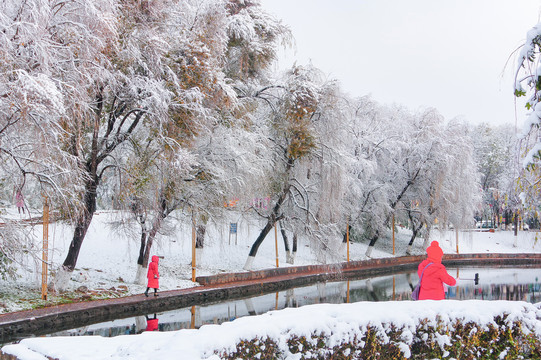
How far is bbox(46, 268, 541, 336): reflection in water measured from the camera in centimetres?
1312

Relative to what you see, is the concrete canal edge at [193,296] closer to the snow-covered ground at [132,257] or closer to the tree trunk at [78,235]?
the snow-covered ground at [132,257]

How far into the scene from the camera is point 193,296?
57.6ft

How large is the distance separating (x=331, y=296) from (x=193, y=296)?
5.29 metres

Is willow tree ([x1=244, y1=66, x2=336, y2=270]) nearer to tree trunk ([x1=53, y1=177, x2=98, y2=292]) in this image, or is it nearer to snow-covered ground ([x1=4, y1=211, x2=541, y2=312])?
snow-covered ground ([x1=4, y1=211, x2=541, y2=312])

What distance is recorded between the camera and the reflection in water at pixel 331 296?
13117 mm

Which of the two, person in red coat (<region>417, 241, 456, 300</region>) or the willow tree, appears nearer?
person in red coat (<region>417, 241, 456, 300</region>)

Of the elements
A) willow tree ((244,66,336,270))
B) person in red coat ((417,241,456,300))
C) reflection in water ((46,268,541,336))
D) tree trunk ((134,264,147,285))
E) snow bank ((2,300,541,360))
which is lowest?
reflection in water ((46,268,541,336))

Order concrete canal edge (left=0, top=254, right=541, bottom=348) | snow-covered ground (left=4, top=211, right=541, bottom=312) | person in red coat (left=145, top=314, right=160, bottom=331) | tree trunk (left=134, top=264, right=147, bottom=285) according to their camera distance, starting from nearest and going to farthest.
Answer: concrete canal edge (left=0, top=254, right=541, bottom=348) → person in red coat (left=145, top=314, right=160, bottom=331) → snow-covered ground (left=4, top=211, right=541, bottom=312) → tree trunk (left=134, top=264, right=147, bottom=285)

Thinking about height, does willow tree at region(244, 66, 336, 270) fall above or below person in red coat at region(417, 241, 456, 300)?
above

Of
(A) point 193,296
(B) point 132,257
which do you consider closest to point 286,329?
(A) point 193,296

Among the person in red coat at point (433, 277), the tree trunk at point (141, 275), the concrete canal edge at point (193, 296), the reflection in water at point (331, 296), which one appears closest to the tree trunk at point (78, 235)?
the concrete canal edge at point (193, 296)

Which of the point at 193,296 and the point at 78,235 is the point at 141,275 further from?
the point at 78,235

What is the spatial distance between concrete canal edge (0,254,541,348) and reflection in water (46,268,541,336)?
63 centimetres

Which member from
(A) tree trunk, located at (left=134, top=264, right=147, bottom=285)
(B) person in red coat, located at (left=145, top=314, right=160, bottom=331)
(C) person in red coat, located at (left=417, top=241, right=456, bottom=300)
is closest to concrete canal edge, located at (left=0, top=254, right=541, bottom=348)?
(B) person in red coat, located at (left=145, top=314, right=160, bottom=331)
